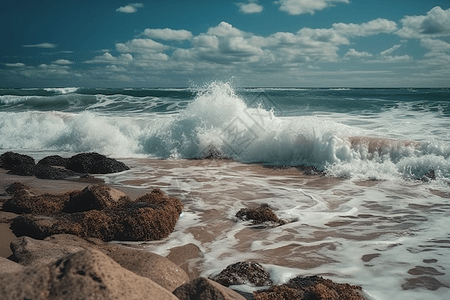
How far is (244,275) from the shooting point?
10.5 feet

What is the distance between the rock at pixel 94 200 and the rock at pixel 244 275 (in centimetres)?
200

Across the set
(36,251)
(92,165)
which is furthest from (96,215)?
(92,165)

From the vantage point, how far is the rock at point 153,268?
272 centimetres

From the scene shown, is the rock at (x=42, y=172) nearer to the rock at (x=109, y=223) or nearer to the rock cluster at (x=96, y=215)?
the rock cluster at (x=96, y=215)

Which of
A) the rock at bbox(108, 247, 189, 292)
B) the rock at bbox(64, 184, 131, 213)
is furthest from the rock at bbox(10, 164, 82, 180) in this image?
the rock at bbox(108, 247, 189, 292)

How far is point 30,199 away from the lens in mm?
4812

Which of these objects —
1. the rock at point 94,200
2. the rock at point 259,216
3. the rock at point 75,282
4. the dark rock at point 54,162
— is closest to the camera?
the rock at point 75,282

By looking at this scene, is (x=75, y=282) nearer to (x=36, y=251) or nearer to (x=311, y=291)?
(x=36, y=251)

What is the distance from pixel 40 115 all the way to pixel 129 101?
12.8 metres

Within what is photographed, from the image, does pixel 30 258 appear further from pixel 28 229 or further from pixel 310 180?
pixel 310 180

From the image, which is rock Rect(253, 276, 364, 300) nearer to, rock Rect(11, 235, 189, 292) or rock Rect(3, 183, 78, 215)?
rock Rect(11, 235, 189, 292)

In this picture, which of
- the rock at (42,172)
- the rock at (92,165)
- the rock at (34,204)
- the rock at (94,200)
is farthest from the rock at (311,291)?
the rock at (92,165)

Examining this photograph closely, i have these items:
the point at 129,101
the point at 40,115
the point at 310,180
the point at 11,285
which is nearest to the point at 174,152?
the point at 310,180

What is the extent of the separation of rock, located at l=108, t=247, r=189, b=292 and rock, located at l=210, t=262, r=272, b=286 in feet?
1.37
